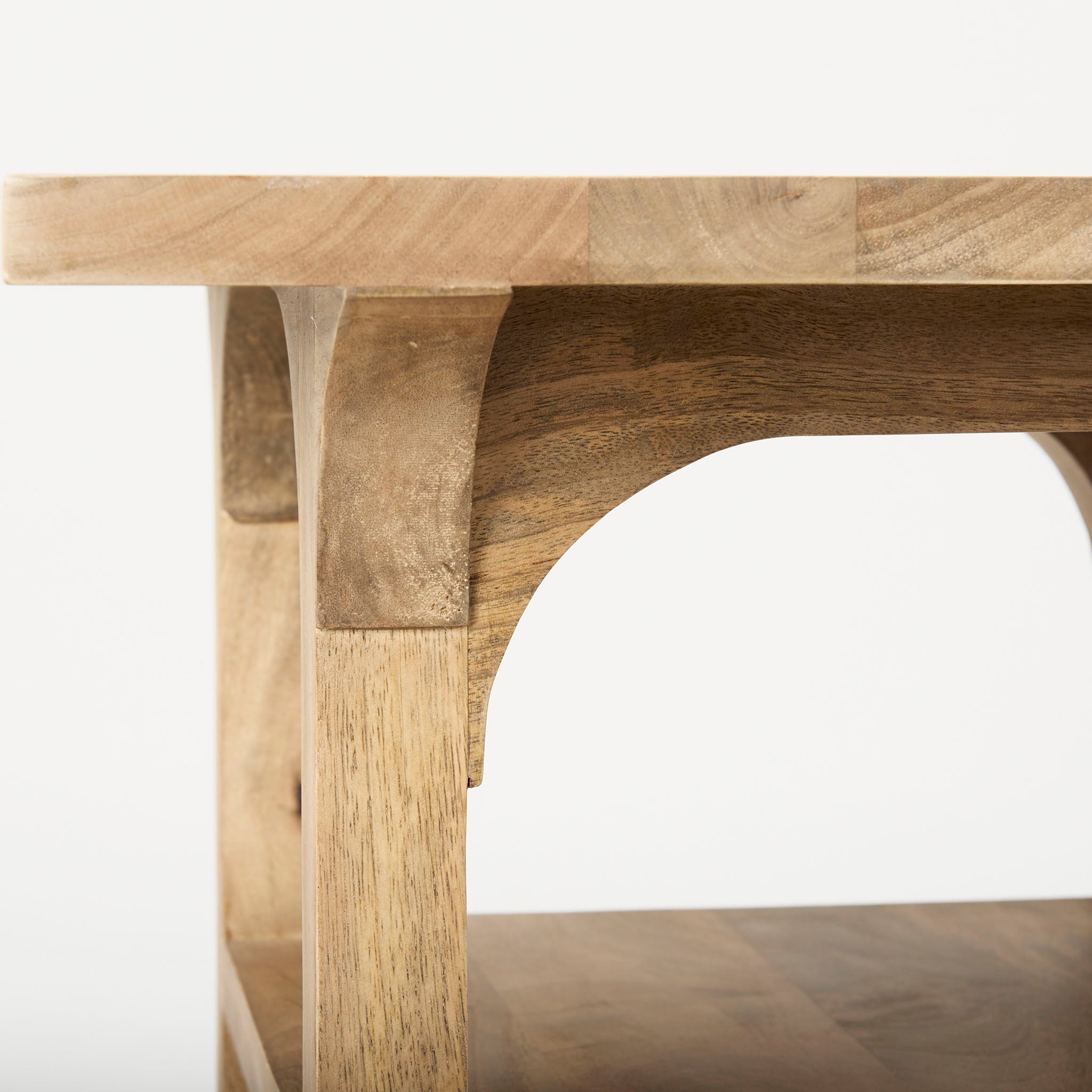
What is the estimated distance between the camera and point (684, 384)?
888 mm

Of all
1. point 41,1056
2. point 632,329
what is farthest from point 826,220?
point 41,1056

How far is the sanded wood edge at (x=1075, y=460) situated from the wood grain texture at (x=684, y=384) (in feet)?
1.94

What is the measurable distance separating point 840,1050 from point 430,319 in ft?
2.32

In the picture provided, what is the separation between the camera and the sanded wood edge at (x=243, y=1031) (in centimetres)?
123

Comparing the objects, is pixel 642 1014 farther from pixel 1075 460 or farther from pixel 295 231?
pixel 295 231

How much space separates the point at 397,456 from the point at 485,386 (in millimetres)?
66

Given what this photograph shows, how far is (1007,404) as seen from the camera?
3.08 ft

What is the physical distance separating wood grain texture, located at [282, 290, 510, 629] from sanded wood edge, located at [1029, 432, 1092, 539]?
831mm

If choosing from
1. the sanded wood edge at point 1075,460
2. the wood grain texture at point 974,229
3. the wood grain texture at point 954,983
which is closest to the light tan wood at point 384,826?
the wood grain texture at point 974,229

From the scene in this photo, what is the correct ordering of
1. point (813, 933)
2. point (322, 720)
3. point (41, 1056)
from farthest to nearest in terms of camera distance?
point (41, 1056) < point (813, 933) < point (322, 720)

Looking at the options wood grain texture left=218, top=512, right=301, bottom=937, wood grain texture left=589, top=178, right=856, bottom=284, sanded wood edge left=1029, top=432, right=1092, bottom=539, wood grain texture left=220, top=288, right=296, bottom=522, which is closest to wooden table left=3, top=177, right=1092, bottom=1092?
wood grain texture left=589, top=178, right=856, bottom=284

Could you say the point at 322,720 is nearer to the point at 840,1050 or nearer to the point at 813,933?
the point at 840,1050

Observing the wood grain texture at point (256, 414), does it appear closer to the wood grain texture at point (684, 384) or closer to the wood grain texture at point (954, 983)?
the wood grain texture at point (684, 384)

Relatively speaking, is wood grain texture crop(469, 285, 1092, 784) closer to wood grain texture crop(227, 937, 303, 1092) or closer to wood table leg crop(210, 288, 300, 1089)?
wood grain texture crop(227, 937, 303, 1092)
